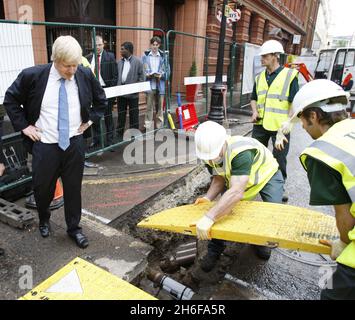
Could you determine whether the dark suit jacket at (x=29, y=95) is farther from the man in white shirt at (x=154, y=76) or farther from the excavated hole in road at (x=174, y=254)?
the man in white shirt at (x=154, y=76)

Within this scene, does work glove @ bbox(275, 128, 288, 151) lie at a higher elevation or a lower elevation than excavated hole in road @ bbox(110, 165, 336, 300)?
higher

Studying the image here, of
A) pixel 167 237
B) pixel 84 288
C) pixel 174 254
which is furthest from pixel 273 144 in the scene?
pixel 84 288

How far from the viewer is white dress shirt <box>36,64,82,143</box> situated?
258 cm

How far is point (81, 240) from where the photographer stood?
2863 mm

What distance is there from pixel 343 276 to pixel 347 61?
1455 centimetres

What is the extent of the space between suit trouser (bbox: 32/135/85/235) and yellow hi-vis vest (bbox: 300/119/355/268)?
2.00 m

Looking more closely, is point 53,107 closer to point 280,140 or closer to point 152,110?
point 280,140

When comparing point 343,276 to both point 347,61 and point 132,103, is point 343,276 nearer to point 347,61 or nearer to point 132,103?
point 132,103

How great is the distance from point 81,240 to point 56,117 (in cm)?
115

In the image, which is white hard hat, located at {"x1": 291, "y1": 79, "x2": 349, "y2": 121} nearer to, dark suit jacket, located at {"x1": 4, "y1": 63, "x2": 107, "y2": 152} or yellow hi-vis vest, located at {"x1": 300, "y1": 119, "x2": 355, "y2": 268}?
yellow hi-vis vest, located at {"x1": 300, "y1": 119, "x2": 355, "y2": 268}

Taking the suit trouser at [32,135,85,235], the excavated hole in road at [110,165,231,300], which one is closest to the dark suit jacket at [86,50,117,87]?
the excavated hole in road at [110,165,231,300]

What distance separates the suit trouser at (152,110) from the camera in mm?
6883

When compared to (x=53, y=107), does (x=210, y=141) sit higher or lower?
lower

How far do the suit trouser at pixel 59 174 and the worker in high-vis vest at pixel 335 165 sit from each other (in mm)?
1960
